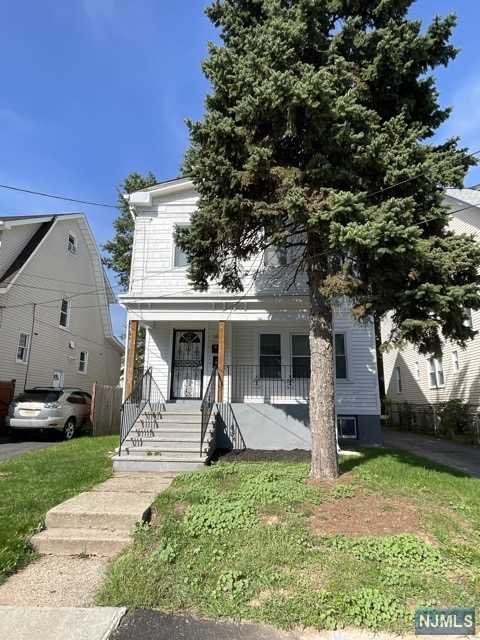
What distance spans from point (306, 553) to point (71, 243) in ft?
62.5

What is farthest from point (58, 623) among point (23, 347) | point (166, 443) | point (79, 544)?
point (23, 347)

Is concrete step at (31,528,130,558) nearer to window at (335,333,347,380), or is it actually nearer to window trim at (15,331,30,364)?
window at (335,333,347,380)

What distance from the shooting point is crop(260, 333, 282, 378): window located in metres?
11.6

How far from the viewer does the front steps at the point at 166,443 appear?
7.95m

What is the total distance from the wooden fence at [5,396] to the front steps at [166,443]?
6.64m

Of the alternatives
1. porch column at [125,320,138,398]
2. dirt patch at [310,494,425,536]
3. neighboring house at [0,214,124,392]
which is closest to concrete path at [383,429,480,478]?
dirt patch at [310,494,425,536]

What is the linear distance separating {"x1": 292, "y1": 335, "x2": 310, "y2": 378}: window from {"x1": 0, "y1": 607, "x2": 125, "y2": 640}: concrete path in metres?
8.74

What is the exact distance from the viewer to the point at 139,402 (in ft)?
33.2

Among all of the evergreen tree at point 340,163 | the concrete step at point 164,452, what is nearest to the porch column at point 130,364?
the concrete step at point 164,452

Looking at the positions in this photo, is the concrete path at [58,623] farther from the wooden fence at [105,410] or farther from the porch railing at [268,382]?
the wooden fence at [105,410]

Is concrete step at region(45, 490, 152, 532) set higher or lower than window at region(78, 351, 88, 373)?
lower

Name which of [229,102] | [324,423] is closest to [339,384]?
[324,423]

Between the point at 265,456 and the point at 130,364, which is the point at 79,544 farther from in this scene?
the point at 130,364

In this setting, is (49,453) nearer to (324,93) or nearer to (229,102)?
(229,102)
